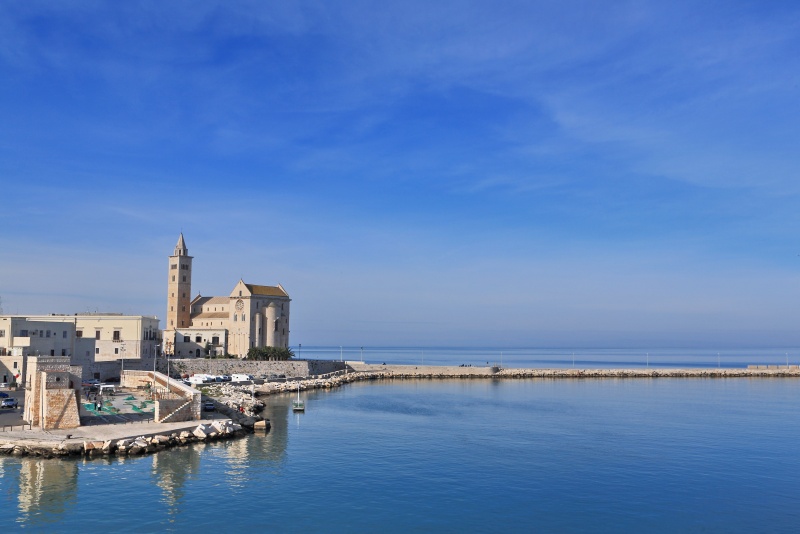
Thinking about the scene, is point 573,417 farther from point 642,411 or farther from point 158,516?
point 158,516

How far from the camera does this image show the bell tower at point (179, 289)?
363 ft

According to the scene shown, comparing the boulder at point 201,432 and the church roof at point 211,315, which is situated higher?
Answer: the church roof at point 211,315

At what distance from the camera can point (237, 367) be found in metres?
93.6

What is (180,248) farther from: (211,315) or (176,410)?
(176,410)

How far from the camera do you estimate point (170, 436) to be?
138ft

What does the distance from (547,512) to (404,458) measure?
12365mm

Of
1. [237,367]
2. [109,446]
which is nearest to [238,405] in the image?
[109,446]

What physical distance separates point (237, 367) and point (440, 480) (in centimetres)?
6342

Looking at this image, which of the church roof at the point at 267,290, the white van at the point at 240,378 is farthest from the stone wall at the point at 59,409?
the church roof at the point at 267,290

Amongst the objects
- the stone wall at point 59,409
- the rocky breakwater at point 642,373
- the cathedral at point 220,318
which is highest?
the cathedral at point 220,318

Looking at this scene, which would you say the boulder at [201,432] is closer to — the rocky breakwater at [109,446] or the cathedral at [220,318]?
the rocky breakwater at [109,446]

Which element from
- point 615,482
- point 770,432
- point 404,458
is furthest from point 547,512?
point 770,432

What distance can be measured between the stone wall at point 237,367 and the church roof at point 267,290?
14.2 meters

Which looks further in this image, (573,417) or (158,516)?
(573,417)
